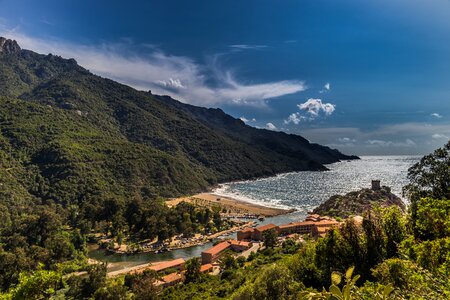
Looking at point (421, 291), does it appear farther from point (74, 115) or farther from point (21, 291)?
point (74, 115)

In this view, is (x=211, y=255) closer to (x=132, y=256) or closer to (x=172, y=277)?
(x=172, y=277)

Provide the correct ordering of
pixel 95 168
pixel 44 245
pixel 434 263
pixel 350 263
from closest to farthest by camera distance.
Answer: pixel 434 263
pixel 350 263
pixel 44 245
pixel 95 168

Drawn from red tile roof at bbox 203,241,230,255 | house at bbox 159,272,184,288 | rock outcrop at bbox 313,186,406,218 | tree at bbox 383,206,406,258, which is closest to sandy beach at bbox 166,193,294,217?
rock outcrop at bbox 313,186,406,218

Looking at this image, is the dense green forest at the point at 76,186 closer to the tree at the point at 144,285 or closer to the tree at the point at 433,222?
the tree at the point at 144,285

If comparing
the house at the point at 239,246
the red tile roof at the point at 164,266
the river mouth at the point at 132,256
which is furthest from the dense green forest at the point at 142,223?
the red tile roof at the point at 164,266

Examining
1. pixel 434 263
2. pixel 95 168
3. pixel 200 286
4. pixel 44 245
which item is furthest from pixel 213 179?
pixel 434 263

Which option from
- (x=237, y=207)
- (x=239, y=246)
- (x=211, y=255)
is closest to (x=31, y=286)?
(x=211, y=255)

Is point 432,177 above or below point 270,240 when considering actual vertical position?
above

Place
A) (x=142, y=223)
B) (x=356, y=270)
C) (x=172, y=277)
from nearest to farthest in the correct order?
(x=356, y=270) < (x=172, y=277) < (x=142, y=223)

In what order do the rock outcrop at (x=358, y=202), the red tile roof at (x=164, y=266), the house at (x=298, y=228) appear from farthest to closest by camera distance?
the rock outcrop at (x=358, y=202), the house at (x=298, y=228), the red tile roof at (x=164, y=266)
